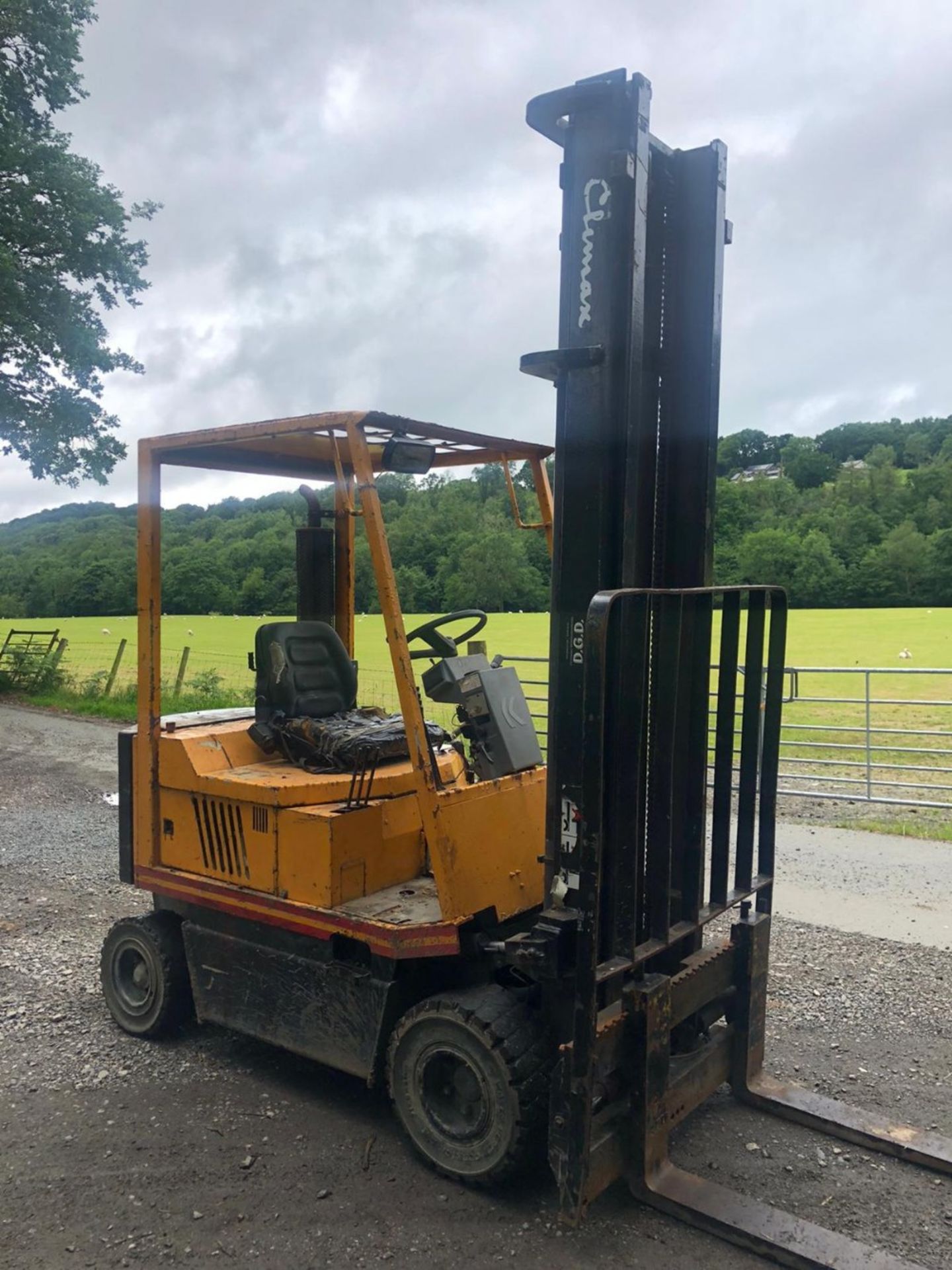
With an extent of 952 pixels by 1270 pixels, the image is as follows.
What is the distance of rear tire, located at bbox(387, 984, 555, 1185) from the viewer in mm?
3730

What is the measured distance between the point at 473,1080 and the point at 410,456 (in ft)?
9.14

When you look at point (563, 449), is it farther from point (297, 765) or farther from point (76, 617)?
point (76, 617)

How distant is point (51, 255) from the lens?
731 inches

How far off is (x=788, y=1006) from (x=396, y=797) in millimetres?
2753

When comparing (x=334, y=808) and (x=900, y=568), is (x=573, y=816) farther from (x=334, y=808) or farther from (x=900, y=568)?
(x=900, y=568)

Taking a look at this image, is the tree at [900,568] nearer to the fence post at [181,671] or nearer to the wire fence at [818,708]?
the wire fence at [818,708]

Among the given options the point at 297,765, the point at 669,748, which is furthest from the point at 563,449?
the point at 297,765

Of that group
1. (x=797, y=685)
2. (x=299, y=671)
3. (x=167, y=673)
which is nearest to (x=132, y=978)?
(x=299, y=671)

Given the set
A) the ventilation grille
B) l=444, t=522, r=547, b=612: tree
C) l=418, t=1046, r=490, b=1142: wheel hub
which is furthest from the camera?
l=444, t=522, r=547, b=612: tree

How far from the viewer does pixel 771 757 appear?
4418mm

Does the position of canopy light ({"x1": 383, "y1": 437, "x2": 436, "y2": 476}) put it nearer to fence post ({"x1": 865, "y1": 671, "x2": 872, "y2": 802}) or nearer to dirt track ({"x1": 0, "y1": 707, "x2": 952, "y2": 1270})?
dirt track ({"x1": 0, "y1": 707, "x2": 952, "y2": 1270})

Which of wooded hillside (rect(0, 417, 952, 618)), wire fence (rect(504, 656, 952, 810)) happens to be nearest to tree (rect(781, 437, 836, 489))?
wooded hillside (rect(0, 417, 952, 618))

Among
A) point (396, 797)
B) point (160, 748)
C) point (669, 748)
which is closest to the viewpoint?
point (669, 748)

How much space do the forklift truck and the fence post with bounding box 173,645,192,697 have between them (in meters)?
15.4
